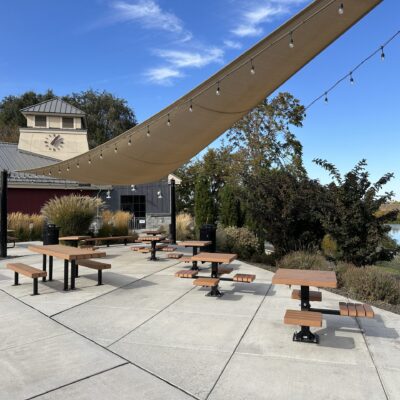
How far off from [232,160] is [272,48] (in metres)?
16.8

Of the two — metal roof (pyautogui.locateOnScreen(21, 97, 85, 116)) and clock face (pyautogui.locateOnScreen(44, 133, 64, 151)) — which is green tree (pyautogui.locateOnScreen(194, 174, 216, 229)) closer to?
clock face (pyautogui.locateOnScreen(44, 133, 64, 151))

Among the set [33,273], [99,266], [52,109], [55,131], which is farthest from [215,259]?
[52,109]

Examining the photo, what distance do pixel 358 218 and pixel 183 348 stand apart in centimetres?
501

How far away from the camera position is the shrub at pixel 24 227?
43.9ft

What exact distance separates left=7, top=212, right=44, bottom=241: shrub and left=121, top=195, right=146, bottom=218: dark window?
7.59 meters

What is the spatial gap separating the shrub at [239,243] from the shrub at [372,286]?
154 inches

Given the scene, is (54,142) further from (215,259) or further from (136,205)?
(215,259)

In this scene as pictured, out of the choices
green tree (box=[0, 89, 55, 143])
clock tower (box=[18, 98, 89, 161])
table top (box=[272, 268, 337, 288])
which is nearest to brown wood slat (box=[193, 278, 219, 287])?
table top (box=[272, 268, 337, 288])

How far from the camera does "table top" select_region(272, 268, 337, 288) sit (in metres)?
3.59

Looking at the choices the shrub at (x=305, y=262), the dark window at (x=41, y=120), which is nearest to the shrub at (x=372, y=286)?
the shrub at (x=305, y=262)

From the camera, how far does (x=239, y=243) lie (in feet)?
33.2

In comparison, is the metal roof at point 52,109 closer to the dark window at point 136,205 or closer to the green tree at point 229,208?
the dark window at point 136,205

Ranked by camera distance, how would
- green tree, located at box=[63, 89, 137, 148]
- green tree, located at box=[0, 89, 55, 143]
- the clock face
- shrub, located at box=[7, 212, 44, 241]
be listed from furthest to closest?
green tree, located at box=[63, 89, 137, 148] → green tree, located at box=[0, 89, 55, 143] → the clock face → shrub, located at box=[7, 212, 44, 241]

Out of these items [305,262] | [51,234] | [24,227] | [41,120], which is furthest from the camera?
[41,120]
